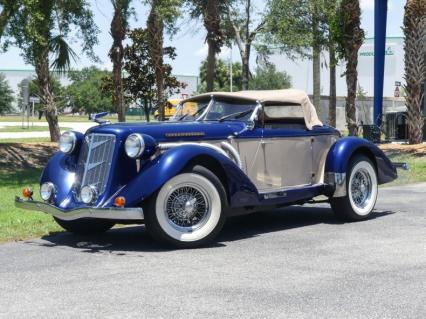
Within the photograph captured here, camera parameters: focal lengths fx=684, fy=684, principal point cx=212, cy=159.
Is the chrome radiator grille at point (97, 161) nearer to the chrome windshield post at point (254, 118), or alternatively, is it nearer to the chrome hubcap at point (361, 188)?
the chrome windshield post at point (254, 118)

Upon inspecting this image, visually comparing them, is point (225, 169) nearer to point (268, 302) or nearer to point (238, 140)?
point (238, 140)

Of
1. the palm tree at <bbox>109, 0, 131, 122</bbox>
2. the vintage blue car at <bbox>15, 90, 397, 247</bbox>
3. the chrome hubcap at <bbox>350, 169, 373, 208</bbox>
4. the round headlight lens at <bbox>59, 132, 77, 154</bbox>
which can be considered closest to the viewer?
the vintage blue car at <bbox>15, 90, 397, 247</bbox>

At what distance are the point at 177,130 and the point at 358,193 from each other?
2869 mm

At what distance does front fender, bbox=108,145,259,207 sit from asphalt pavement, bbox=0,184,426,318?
0.53 meters

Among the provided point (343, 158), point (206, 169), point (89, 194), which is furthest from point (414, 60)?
point (89, 194)

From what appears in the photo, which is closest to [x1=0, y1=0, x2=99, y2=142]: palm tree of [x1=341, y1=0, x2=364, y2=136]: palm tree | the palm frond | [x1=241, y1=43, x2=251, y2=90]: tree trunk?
Answer: the palm frond

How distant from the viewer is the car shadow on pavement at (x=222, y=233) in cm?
714

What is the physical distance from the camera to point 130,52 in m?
32.4

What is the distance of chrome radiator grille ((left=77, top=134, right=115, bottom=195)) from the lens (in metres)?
7.00

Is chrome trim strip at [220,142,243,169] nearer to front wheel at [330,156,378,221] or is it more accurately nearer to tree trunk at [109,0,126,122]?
front wheel at [330,156,378,221]

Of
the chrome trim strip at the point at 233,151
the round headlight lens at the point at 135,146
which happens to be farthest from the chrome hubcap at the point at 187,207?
the chrome trim strip at the point at 233,151

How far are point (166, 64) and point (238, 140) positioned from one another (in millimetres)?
25544

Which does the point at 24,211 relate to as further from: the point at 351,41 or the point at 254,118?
the point at 351,41

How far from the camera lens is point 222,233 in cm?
797
